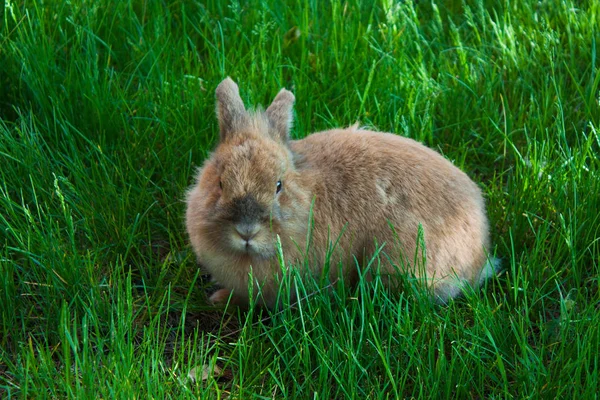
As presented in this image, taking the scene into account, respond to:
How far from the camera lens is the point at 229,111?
3.33 meters

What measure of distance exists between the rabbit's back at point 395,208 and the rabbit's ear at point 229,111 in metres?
0.24

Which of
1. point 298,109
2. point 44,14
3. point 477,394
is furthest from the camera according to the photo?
point 44,14

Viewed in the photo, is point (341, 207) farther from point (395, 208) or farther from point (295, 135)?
point (295, 135)

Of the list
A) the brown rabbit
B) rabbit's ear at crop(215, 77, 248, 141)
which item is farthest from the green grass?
rabbit's ear at crop(215, 77, 248, 141)

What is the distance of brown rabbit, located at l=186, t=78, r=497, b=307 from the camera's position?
3.18 m

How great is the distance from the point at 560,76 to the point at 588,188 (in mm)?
909

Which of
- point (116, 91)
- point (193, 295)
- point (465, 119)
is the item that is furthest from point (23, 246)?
point (465, 119)

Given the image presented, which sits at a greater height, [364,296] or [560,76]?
[560,76]

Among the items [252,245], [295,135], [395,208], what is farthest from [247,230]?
[295,135]

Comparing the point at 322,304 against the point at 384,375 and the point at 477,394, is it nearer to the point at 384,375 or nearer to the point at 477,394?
the point at 384,375

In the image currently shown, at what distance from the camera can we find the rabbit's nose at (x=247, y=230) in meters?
2.96

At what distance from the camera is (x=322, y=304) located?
10.3 ft

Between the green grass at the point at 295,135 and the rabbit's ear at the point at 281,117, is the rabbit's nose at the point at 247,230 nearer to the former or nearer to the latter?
the green grass at the point at 295,135

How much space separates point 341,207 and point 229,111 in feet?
1.84
